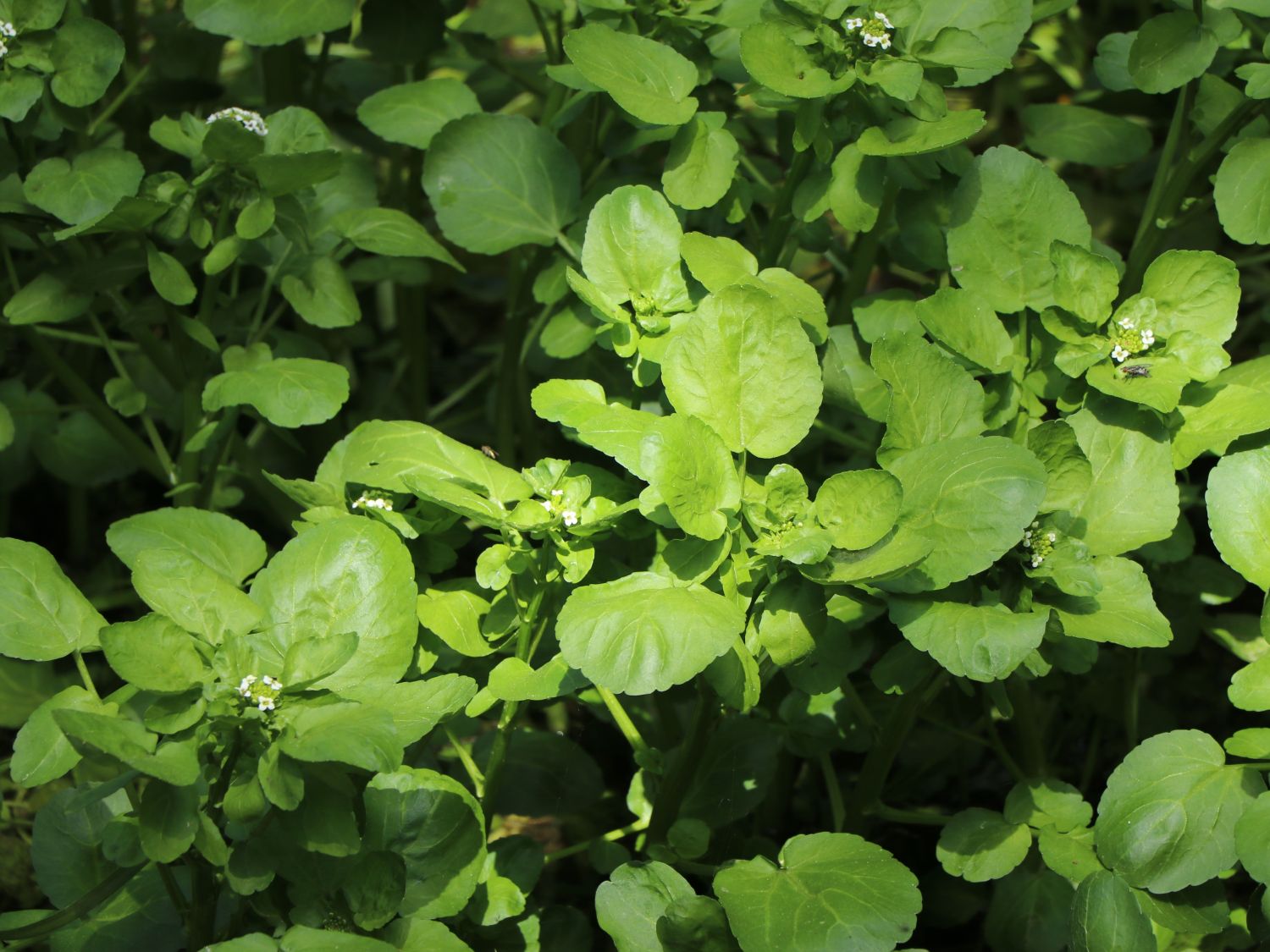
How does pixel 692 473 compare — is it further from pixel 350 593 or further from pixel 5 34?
pixel 5 34

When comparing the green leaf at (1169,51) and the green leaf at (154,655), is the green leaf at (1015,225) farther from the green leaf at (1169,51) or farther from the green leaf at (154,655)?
the green leaf at (154,655)

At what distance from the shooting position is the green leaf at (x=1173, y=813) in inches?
52.6

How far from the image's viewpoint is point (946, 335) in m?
1.47

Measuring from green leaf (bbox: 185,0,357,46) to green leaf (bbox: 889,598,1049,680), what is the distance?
47.0 inches

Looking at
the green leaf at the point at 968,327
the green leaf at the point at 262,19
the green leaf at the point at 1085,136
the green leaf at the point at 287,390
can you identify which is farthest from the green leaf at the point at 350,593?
the green leaf at the point at 1085,136

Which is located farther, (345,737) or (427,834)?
(427,834)

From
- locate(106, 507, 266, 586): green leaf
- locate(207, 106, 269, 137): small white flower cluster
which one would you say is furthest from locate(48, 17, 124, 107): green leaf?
locate(106, 507, 266, 586): green leaf

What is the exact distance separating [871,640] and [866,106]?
611 mm

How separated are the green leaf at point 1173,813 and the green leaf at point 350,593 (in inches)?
28.8

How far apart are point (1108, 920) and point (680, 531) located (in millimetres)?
606

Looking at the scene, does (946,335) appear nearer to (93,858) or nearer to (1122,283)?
(1122,283)

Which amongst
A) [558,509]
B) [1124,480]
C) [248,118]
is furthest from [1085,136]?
[248,118]

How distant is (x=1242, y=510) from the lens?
1396 millimetres

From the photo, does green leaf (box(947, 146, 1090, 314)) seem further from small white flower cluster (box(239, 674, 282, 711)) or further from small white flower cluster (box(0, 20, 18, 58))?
small white flower cluster (box(0, 20, 18, 58))
